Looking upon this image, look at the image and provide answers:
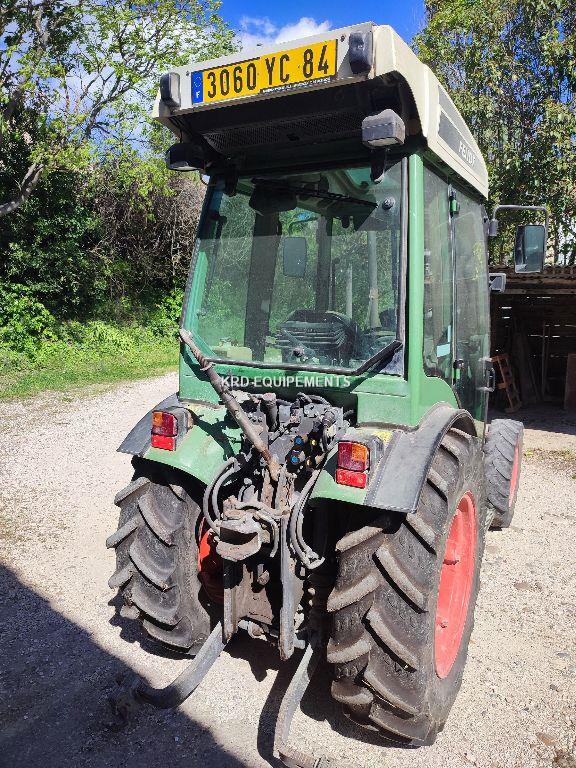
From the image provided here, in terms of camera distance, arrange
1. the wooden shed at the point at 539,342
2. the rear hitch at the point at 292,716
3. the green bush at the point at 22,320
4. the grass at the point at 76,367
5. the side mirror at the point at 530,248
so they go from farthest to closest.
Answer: the green bush at the point at 22,320 < the grass at the point at 76,367 < the wooden shed at the point at 539,342 < the side mirror at the point at 530,248 < the rear hitch at the point at 292,716

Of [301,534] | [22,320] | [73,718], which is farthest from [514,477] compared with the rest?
[22,320]

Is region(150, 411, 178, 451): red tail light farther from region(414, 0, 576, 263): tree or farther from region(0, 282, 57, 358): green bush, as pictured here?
region(0, 282, 57, 358): green bush

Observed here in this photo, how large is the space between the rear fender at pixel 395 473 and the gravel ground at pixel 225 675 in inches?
43.4

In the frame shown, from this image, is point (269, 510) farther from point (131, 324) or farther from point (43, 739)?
point (131, 324)

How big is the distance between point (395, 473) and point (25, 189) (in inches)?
433

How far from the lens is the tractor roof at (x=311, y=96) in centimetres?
235

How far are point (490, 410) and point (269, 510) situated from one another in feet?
25.5

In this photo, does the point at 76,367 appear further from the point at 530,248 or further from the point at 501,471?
the point at 530,248

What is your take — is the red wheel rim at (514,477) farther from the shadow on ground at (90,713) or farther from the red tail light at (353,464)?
the red tail light at (353,464)

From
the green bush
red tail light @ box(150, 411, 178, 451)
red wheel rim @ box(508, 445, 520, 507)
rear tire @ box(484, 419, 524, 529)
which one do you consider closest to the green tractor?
red tail light @ box(150, 411, 178, 451)

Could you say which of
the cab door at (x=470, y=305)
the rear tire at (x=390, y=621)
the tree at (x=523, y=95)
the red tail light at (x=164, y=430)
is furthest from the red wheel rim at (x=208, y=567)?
the tree at (x=523, y=95)

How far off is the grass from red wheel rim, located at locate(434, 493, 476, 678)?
8.09 metres

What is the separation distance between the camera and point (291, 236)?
312 centimetres

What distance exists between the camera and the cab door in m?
3.31
